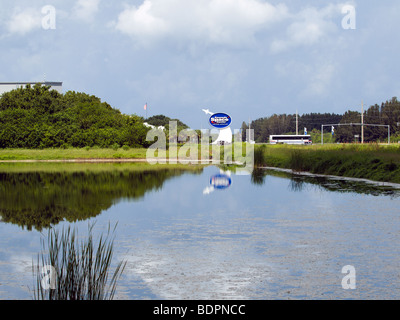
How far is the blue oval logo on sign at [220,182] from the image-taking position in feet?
59.3

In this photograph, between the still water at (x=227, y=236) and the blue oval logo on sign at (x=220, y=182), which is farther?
the blue oval logo on sign at (x=220, y=182)

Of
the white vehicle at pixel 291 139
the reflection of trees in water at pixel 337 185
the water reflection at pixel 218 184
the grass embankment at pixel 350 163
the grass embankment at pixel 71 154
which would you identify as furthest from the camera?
the white vehicle at pixel 291 139

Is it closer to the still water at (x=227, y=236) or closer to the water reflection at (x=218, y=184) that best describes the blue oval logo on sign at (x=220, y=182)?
the water reflection at (x=218, y=184)

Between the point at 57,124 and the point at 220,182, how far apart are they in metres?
31.1

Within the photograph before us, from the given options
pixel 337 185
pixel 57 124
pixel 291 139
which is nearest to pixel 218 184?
pixel 337 185

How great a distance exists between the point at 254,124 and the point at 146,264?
109 meters

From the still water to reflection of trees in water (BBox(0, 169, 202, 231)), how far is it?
0.10 ft

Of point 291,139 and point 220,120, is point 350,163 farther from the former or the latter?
point 291,139

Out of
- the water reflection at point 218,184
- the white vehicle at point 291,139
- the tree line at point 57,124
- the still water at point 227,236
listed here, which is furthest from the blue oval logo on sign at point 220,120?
the white vehicle at point 291,139

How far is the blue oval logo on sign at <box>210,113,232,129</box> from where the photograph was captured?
120 feet

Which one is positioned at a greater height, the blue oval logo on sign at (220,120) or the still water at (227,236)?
the blue oval logo on sign at (220,120)

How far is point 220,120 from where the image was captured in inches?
1454

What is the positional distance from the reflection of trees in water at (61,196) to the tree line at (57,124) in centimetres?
2396

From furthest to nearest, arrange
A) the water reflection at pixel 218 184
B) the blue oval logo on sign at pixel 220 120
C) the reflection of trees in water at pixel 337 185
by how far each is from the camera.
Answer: the blue oval logo on sign at pixel 220 120 < the water reflection at pixel 218 184 < the reflection of trees in water at pixel 337 185
